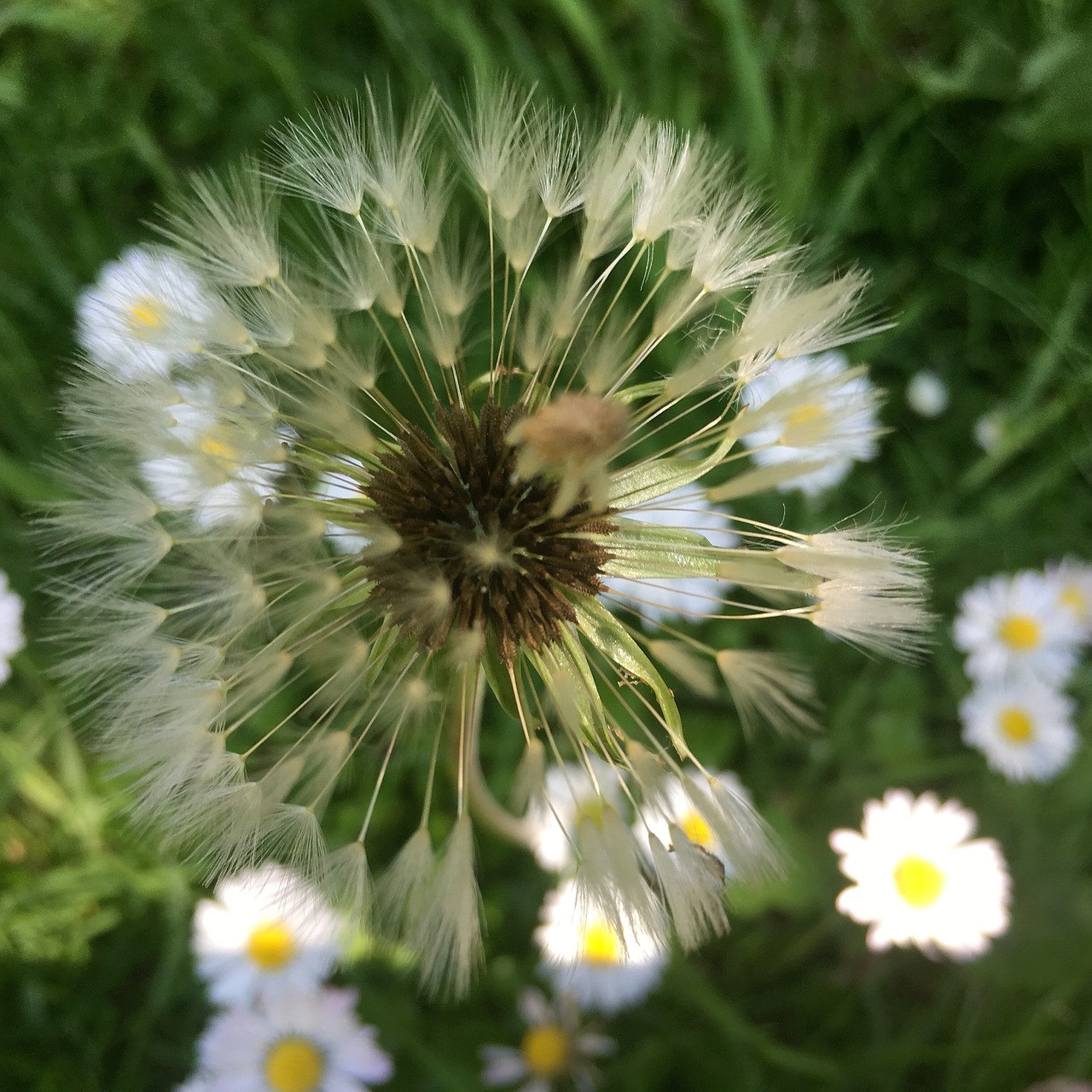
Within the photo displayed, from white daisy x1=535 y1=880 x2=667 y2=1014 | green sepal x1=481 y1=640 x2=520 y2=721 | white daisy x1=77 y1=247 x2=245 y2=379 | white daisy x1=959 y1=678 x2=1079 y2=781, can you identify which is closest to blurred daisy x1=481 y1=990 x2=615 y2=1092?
white daisy x1=535 y1=880 x2=667 y2=1014

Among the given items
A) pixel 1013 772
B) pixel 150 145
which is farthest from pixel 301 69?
pixel 1013 772

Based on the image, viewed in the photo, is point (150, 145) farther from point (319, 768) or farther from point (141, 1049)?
point (141, 1049)

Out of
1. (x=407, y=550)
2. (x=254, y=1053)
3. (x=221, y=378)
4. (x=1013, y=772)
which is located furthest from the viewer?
(x=1013, y=772)

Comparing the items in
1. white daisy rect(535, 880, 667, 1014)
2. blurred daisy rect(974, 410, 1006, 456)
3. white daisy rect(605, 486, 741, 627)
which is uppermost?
blurred daisy rect(974, 410, 1006, 456)

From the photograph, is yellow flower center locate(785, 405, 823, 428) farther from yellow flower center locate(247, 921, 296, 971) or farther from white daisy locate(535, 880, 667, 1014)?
yellow flower center locate(247, 921, 296, 971)

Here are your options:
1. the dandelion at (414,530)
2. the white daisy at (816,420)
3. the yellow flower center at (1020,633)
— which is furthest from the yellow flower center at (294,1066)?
the yellow flower center at (1020,633)

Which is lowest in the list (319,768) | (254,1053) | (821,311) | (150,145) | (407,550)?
(254,1053)
